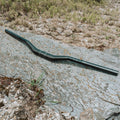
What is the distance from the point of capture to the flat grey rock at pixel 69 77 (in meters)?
2.41

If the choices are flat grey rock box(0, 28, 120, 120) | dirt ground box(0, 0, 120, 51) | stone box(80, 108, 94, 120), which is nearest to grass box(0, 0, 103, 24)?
dirt ground box(0, 0, 120, 51)

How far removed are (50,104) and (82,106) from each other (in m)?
0.55

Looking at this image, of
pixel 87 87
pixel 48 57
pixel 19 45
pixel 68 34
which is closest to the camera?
pixel 87 87

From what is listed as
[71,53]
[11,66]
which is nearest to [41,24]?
[71,53]

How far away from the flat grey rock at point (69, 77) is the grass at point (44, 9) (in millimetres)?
2815

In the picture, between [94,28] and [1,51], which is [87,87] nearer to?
[1,51]

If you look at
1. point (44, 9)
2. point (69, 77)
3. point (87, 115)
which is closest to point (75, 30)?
point (44, 9)

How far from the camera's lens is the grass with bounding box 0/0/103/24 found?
632 cm

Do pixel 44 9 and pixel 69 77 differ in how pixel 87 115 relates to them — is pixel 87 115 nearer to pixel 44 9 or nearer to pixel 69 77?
pixel 69 77

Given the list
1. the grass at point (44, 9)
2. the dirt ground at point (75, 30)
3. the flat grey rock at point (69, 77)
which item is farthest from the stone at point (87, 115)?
the grass at point (44, 9)

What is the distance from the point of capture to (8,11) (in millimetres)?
6332

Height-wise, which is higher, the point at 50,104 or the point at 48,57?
the point at 48,57

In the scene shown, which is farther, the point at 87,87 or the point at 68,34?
the point at 68,34

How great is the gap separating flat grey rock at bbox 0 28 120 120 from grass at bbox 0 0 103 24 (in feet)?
9.23
